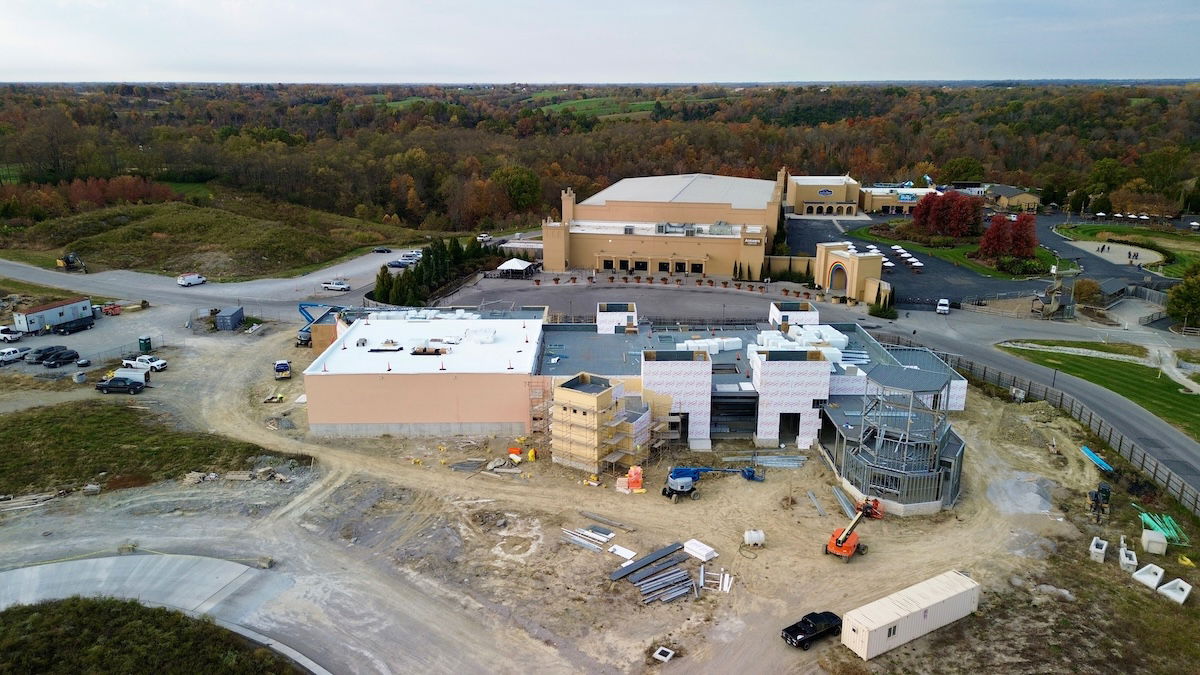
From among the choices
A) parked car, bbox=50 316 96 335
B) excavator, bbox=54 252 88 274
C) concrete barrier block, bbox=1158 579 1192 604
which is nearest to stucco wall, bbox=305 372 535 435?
concrete barrier block, bbox=1158 579 1192 604

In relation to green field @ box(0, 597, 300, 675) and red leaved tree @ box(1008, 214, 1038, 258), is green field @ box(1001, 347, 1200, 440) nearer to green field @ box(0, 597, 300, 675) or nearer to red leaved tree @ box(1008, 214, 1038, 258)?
red leaved tree @ box(1008, 214, 1038, 258)

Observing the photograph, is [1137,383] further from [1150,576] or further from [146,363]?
[146,363]

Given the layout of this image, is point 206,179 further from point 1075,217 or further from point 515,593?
point 1075,217

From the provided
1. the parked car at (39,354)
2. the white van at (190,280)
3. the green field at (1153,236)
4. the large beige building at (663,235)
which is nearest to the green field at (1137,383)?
the large beige building at (663,235)

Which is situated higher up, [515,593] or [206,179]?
[206,179]

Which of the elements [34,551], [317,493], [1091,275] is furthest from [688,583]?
[1091,275]

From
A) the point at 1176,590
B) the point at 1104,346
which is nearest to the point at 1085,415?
the point at 1104,346
